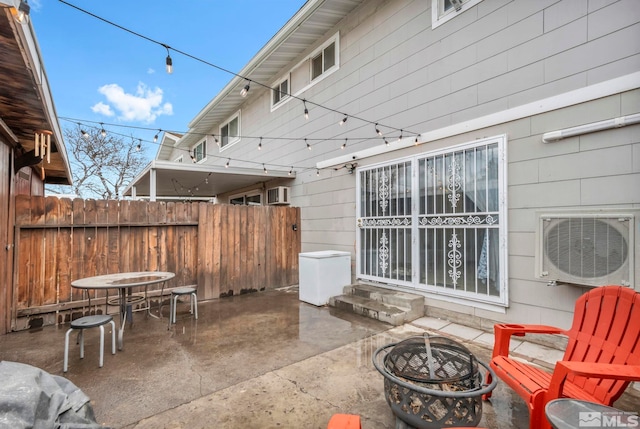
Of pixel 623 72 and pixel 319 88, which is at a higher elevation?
pixel 319 88

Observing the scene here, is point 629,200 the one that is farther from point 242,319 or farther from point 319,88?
point 319,88

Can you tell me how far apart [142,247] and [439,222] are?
484cm

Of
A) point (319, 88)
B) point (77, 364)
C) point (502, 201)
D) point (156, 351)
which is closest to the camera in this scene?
point (77, 364)

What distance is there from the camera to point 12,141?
4.02 meters

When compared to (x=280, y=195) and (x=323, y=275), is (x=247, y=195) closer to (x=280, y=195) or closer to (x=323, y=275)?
(x=280, y=195)

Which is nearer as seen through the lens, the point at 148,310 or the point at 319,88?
the point at 148,310

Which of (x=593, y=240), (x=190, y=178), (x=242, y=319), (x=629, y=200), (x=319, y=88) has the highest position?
(x=319, y=88)

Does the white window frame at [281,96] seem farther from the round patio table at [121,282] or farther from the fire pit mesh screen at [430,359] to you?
the fire pit mesh screen at [430,359]

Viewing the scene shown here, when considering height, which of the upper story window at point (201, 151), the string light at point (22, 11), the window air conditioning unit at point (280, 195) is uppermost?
the upper story window at point (201, 151)

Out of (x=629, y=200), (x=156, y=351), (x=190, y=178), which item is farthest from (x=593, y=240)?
(x=190, y=178)

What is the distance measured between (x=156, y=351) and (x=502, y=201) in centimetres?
437

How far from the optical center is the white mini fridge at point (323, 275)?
17.2 ft

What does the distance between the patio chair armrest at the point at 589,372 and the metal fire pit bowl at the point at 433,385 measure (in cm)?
30

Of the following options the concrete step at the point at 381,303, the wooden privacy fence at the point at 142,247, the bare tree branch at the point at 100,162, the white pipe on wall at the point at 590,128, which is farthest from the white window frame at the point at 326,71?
the bare tree branch at the point at 100,162
